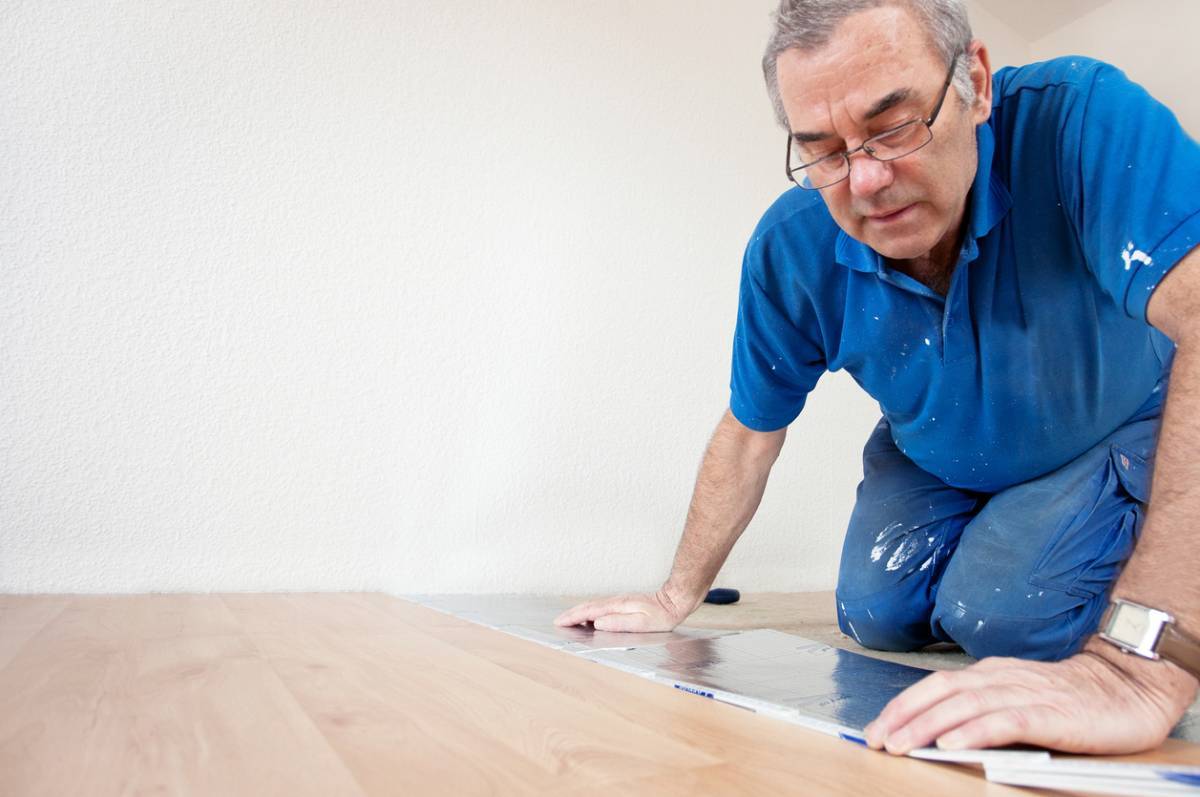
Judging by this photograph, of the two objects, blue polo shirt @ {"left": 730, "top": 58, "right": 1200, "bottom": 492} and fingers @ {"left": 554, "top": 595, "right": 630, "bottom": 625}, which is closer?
blue polo shirt @ {"left": 730, "top": 58, "right": 1200, "bottom": 492}

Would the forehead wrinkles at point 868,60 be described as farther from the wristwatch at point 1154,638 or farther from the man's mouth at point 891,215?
the wristwatch at point 1154,638

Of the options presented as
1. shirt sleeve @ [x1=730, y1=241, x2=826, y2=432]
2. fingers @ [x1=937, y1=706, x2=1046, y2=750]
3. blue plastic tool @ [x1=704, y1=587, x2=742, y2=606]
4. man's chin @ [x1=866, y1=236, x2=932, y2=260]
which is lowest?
blue plastic tool @ [x1=704, y1=587, x2=742, y2=606]

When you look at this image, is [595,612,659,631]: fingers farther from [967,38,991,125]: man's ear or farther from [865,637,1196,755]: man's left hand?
[967,38,991,125]: man's ear

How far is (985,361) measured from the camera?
1209 millimetres

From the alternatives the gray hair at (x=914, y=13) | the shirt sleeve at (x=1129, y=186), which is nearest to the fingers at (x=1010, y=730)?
the shirt sleeve at (x=1129, y=186)

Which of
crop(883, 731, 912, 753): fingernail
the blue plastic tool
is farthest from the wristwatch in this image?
the blue plastic tool

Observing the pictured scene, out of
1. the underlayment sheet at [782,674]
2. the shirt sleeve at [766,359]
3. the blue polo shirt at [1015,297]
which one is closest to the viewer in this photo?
the underlayment sheet at [782,674]

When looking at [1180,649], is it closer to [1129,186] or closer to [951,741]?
[951,741]

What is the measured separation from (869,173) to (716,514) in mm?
660

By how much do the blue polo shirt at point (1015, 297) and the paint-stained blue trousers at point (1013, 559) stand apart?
0.16 ft

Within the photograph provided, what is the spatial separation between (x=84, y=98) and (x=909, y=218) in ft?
5.06

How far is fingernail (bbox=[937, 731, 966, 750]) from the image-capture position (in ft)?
2.20

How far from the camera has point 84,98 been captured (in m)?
1.62

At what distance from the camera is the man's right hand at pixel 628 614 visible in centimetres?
142
